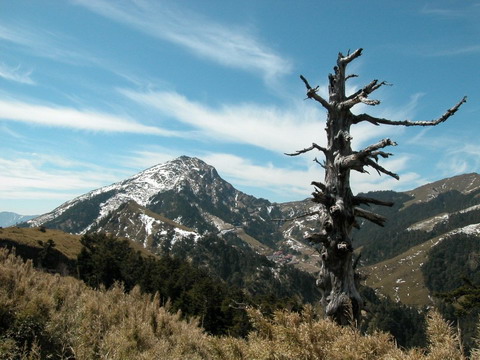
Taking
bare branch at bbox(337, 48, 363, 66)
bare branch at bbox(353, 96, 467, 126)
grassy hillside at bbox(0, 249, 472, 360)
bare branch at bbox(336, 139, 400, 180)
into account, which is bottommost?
grassy hillside at bbox(0, 249, 472, 360)

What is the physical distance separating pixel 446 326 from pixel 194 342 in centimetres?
818

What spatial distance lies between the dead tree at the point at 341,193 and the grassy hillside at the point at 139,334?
275 cm

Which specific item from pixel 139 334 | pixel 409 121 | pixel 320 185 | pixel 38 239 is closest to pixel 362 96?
pixel 409 121

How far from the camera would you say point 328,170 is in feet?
27.6

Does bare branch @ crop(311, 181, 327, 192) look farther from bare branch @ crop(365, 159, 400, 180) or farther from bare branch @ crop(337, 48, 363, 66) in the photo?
bare branch @ crop(337, 48, 363, 66)

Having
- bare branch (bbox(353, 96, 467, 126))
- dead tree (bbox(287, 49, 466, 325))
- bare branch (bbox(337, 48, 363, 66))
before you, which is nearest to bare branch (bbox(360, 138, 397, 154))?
dead tree (bbox(287, 49, 466, 325))

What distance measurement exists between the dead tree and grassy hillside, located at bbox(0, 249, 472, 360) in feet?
9.04

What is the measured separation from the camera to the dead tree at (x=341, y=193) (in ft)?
24.3

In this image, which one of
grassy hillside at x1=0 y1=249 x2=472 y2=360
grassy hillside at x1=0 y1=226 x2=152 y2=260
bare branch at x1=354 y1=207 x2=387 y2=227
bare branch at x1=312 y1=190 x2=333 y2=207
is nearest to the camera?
grassy hillside at x1=0 y1=249 x2=472 y2=360

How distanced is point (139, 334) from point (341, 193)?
6885 millimetres

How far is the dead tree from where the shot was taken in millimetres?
7418

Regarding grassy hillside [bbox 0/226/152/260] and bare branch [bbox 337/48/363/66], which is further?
grassy hillside [bbox 0/226/152/260]

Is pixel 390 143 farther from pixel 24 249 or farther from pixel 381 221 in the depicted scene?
pixel 24 249

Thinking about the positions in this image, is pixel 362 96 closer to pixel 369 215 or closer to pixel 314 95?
pixel 314 95
